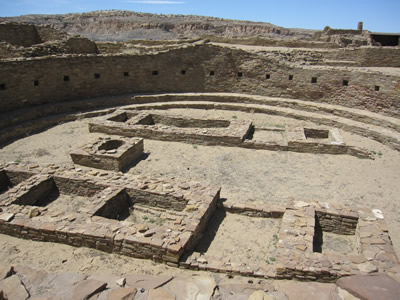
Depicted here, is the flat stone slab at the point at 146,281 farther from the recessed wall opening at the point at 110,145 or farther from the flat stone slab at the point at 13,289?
the recessed wall opening at the point at 110,145

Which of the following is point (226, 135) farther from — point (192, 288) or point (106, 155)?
point (192, 288)

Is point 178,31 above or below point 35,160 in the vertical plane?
above

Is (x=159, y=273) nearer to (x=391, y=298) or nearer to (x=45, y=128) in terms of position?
(x=391, y=298)

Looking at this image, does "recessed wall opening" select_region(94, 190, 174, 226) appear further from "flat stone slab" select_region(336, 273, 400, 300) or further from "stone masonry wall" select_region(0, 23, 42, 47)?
"stone masonry wall" select_region(0, 23, 42, 47)

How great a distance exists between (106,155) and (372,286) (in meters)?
7.04

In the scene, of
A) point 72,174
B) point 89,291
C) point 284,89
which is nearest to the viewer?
point 89,291

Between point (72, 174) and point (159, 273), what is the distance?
12.3 ft

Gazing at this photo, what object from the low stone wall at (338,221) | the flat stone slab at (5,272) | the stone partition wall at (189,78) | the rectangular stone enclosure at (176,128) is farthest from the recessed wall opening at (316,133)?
the flat stone slab at (5,272)

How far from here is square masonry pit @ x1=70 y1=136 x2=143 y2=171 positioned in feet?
29.5

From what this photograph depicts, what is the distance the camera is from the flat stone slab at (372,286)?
390cm

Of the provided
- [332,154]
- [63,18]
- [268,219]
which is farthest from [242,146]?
[63,18]

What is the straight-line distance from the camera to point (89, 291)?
3662 millimetres

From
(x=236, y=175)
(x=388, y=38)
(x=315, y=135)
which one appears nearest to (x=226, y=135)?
(x=236, y=175)

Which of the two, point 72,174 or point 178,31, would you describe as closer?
point 72,174
